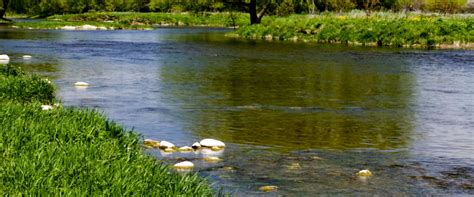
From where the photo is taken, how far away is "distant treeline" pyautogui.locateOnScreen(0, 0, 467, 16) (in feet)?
304

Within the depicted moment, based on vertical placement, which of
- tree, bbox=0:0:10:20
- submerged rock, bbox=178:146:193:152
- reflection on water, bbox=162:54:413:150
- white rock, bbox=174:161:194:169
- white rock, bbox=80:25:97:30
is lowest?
white rock, bbox=80:25:97:30

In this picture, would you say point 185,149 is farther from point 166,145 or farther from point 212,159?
point 212,159

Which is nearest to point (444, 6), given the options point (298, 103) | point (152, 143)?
point (298, 103)

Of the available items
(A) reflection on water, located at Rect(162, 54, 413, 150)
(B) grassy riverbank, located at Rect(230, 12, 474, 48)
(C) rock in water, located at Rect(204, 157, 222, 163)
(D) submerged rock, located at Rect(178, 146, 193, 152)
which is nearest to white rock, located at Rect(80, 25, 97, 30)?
(B) grassy riverbank, located at Rect(230, 12, 474, 48)

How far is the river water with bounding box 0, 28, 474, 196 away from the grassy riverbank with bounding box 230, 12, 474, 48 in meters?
11.0

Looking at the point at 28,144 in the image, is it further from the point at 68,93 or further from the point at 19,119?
the point at 68,93

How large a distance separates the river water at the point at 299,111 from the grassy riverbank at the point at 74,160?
1848mm

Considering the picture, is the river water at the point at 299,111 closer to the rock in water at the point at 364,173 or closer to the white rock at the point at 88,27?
the rock in water at the point at 364,173

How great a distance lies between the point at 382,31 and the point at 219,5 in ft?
139

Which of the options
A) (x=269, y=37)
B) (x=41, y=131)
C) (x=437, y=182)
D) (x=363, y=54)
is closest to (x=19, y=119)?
(x=41, y=131)

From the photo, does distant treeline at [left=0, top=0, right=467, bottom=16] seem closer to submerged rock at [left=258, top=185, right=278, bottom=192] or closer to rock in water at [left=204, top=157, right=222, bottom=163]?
rock in water at [left=204, top=157, right=222, bottom=163]

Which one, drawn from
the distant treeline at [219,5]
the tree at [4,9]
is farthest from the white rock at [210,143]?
the tree at [4,9]

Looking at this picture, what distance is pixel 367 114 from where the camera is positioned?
22.8 m

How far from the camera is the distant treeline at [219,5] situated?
9269cm
